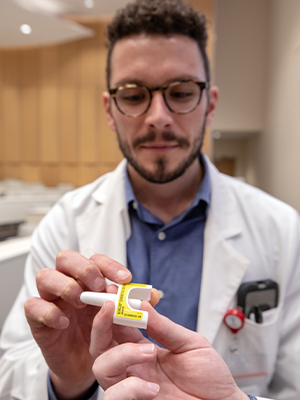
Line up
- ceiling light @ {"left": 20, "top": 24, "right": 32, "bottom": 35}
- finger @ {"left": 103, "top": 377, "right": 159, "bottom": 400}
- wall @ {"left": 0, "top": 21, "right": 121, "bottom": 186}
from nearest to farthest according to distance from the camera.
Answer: finger @ {"left": 103, "top": 377, "right": 159, "bottom": 400} < ceiling light @ {"left": 20, "top": 24, "right": 32, "bottom": 35} < wall @ {"left": 0, "top": 21, "right": 121, "bottom": 186}

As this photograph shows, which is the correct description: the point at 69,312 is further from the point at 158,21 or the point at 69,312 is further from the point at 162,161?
the point at 158,21

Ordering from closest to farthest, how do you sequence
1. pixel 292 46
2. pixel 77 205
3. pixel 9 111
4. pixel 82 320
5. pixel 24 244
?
pixel 82 320 < pixel 292 46 < pixel 77 205 < pixel 24 244 < pixel 9 111

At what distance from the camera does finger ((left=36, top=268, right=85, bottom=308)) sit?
50cm

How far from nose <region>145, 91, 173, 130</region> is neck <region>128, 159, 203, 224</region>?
7.8 inches

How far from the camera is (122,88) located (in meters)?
0.85

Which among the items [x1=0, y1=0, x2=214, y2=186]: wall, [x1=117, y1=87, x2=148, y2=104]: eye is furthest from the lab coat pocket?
[x1=0, y1=0, x2=214, y2=186]: wall

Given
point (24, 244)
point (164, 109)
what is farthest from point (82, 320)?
point (24, 244)

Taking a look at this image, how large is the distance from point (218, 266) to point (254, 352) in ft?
0.84

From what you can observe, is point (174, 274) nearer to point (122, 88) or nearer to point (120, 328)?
point (120, 328)

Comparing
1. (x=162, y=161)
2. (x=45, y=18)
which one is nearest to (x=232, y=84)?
(x=45, y=18)

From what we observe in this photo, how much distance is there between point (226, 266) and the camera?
847mm

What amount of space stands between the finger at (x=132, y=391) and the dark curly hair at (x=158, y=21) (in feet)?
2.80

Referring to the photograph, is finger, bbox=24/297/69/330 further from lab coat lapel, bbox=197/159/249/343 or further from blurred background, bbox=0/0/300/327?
blurred background, bbox=0/0/300/327

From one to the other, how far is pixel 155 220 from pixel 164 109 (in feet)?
1.09
